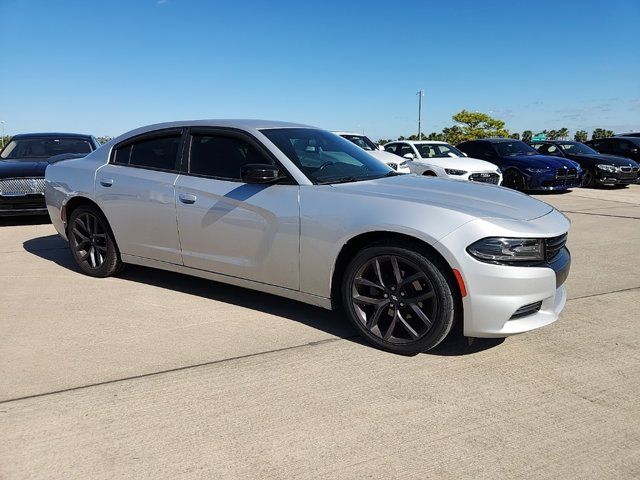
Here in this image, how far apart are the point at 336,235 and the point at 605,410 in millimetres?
1797

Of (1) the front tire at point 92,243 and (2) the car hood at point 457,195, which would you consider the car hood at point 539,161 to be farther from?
(1) the front tire at point 92,243

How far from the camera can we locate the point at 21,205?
7961 mm

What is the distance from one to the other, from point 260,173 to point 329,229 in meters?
0.64

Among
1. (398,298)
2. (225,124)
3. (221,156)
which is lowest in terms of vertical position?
(398,298)

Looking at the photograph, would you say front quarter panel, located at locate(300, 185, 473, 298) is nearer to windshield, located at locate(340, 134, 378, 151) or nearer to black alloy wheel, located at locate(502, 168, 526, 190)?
windshield, located at locate(340, 134, 378, 151)

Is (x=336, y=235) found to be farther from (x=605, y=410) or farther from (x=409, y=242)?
(x=605, y=410)

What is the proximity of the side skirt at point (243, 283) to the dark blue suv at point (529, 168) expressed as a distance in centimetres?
1076

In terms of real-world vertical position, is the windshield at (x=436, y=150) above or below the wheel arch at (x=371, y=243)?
above

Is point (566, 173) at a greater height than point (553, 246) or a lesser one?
lesser

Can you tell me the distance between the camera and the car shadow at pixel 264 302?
3.53 metres

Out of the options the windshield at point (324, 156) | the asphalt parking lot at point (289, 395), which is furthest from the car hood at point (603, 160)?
the windshield at point (324, 156)

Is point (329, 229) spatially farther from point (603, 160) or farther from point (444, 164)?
point (603, 160)

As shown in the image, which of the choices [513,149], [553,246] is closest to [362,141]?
[513,149]

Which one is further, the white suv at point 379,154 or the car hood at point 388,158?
the car hood at point 388,158
